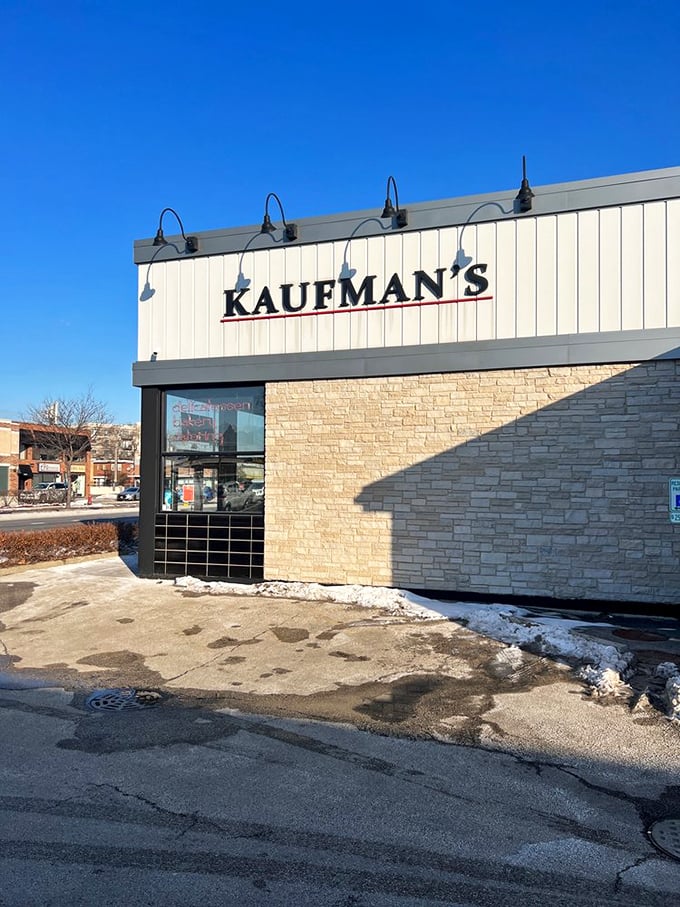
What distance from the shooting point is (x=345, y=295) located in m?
11.8

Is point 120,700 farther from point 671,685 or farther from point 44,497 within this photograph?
point 44,497

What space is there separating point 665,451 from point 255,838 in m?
8.40

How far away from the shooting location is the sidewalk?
5547 mm

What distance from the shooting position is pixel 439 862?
3523 mm

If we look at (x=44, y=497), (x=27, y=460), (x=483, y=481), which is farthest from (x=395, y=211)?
(x=27, y=460)

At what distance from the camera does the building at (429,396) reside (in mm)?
9992

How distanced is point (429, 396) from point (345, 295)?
2456 millimetres

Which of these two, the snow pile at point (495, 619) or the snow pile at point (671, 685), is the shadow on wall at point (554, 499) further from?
the snow pile at point (671, 685)

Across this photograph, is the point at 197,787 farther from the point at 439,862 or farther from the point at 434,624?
the point at 434,624

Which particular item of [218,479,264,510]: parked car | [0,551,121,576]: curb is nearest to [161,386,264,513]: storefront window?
[218,479,264,510]: parked car

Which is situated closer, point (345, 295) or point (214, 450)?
point (345, 295)

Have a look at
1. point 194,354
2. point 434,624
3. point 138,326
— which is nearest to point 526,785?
point 434,624

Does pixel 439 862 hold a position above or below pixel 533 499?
below

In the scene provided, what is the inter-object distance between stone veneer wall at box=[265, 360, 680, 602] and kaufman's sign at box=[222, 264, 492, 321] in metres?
1.34
